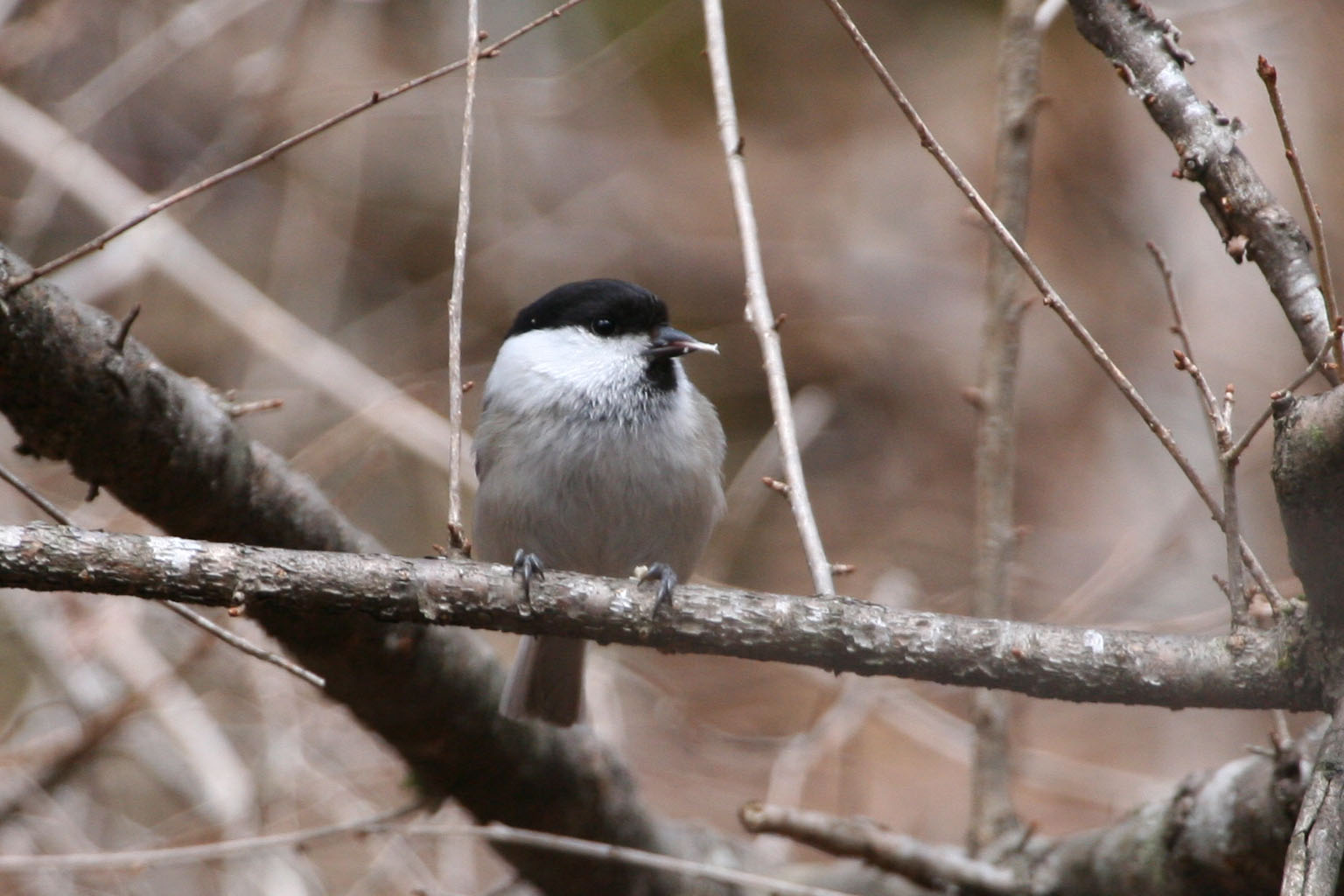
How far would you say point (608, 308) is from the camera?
3.26 m

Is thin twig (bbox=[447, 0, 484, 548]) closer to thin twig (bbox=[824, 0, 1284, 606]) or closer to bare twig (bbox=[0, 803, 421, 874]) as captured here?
thin twig (bbox=[824, 0, 1284, 606])

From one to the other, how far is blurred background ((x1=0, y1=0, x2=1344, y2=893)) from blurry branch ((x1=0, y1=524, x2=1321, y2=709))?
7.03 feet

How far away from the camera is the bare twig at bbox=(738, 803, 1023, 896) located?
9.39 ft

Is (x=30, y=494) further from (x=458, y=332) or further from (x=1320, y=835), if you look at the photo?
(x=1320, y=835)

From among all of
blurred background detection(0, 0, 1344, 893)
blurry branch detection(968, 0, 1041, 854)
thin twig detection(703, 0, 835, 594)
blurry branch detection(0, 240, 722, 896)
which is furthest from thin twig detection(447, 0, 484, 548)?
blurred background detection(0, 0, 1344, 893)

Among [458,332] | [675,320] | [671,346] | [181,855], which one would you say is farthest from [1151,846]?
[675,320]

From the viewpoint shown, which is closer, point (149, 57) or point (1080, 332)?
point (1080, 332)

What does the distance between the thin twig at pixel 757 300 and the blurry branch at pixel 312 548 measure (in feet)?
2.69

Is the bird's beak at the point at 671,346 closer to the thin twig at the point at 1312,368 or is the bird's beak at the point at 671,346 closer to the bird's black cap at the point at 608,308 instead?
the bird's black cap at the point at 608,308

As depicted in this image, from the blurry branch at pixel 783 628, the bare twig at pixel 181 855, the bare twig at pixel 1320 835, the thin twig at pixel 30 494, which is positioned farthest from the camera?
the bare twig at pixel 181 855

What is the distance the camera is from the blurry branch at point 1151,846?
219 centimetres

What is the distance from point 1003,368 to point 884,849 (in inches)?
55.9

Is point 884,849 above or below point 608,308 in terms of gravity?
below

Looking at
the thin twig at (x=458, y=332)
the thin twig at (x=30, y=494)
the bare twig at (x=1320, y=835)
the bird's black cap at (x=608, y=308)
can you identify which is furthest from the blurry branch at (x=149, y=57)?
the bare twig at (x=1320, y=835)
